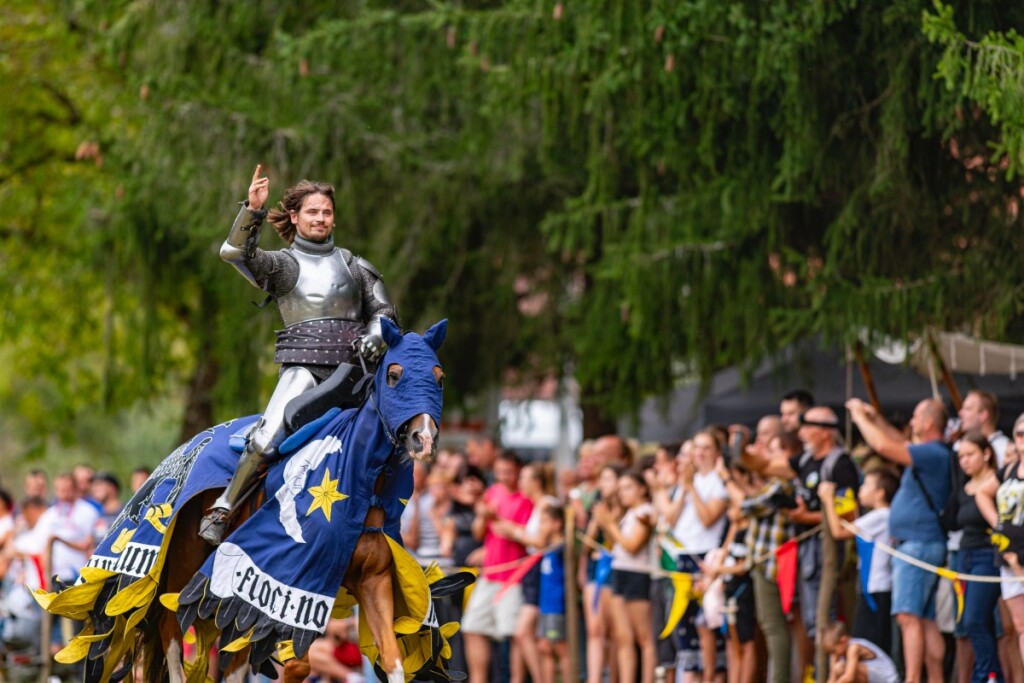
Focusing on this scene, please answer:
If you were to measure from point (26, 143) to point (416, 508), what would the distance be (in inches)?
412

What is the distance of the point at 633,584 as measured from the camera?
12336mm

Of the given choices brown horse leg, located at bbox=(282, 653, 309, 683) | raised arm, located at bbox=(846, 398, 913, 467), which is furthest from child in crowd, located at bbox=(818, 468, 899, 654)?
brown horse leg, located at bbox=(282, 653, 309, 683)

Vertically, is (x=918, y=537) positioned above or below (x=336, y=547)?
below

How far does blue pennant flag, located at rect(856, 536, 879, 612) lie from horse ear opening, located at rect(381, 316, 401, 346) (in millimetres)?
4345

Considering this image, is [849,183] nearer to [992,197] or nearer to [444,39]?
[992,197]

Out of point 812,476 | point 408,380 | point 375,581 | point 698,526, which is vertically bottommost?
point 698,526

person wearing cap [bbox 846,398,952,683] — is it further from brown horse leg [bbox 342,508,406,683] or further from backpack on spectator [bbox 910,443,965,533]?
brown horse leg [bbox 342,508,406,683]

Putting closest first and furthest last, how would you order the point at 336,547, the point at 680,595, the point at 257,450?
1. the point at 336,547
2. the point at 257,450
3. the point at 680,595

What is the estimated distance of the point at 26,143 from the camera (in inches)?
853

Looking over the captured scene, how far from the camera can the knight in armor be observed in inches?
321

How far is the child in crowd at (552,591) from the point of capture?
13031 millimetres

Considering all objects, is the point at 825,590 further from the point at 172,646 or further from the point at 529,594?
the point at 172,646

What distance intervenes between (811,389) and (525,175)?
3.85 meters

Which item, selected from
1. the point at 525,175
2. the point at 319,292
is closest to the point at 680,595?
the point at 319,292
